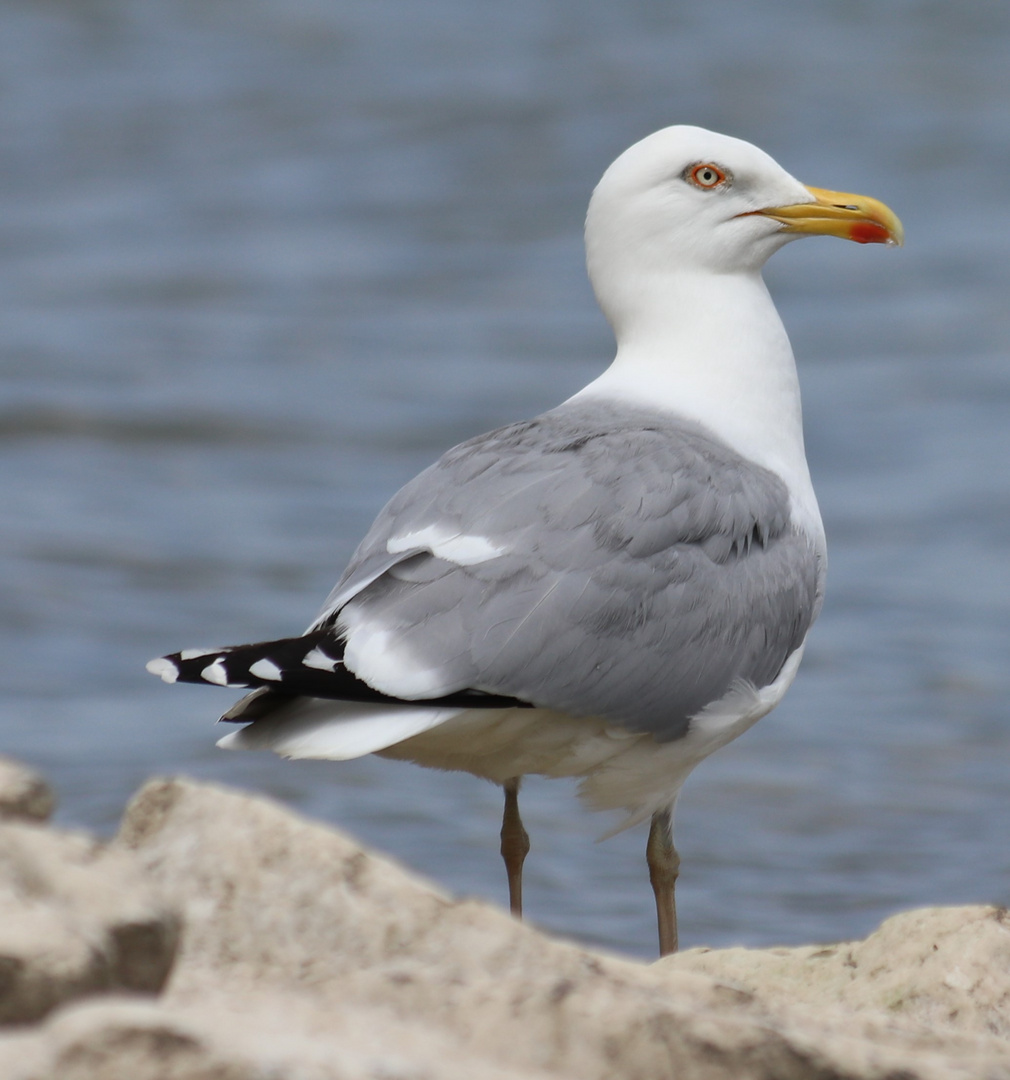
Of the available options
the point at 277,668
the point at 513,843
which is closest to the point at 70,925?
the point at 277,668

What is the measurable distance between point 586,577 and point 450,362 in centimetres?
849

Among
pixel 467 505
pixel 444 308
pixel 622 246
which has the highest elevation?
pixel 622 246

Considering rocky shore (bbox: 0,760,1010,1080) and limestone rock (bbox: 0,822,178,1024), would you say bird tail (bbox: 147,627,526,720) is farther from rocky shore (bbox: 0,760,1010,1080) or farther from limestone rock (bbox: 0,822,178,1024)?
limestone rock (bbox: 0,822,178,1024)

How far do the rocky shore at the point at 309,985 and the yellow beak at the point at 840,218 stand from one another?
9.21 ft

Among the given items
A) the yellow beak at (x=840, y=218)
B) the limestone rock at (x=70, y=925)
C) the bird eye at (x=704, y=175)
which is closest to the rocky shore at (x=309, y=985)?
the limestone rock at (x=70, y=925)

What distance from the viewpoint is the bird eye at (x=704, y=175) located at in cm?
527

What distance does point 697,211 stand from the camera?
527 centimetres

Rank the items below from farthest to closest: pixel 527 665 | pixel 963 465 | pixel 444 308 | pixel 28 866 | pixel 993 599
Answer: pixel 444 308, pixel 963 465, pixel 993 599, pixel 527 665, pixel 28 866

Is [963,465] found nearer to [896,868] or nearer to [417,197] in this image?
[896,868]

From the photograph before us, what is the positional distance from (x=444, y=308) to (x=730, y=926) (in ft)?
27.4

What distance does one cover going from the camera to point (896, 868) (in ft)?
21.4

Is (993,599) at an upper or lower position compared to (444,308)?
lower

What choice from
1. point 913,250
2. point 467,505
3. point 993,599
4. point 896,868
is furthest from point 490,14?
point 467,505

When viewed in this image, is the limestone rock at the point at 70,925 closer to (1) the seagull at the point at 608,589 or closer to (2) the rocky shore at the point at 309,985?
(2) the rocky shore at the point at 309,985
